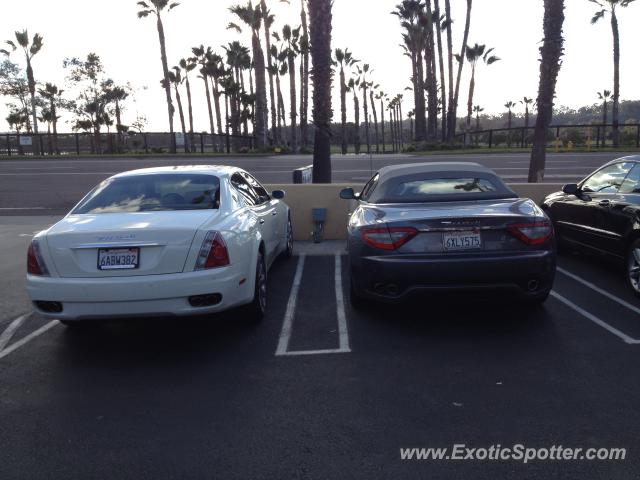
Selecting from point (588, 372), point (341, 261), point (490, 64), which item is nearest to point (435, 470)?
point (588, 372)

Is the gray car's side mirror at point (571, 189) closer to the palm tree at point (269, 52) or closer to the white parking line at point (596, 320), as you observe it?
the white parking line at point (596, 320)

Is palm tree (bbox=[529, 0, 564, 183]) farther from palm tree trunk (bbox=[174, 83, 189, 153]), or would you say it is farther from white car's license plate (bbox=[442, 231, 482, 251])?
palm tree trunk (bbox=[174, 83, 189, 153])

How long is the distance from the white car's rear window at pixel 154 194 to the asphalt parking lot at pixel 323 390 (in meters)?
1.16

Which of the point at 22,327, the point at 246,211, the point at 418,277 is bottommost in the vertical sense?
the point at 22,327

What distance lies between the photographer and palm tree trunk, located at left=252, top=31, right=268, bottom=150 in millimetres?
36406

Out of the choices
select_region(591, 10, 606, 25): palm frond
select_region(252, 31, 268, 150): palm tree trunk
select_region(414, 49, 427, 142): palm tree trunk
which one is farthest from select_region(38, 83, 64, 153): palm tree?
select_region(591, 10, 606, 25): palm frond

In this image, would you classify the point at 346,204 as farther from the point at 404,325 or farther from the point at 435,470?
the point at 435,470

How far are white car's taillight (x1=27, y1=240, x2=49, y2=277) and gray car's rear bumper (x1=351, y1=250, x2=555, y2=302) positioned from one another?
2.68 metres

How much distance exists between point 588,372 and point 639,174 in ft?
10.2

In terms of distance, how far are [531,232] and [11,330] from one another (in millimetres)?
4993

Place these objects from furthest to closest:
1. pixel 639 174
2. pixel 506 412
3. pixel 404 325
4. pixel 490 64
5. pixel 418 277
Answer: pixel 490 64 → pixel 639 174 → pixel 404 325 → pixel 418 277 → pixel 506 412

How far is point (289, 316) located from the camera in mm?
5953

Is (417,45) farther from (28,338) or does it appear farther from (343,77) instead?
(28,338)

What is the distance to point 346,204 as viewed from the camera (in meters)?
10.3
